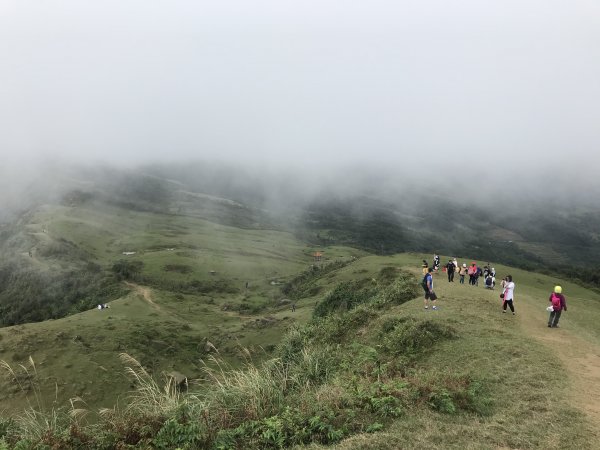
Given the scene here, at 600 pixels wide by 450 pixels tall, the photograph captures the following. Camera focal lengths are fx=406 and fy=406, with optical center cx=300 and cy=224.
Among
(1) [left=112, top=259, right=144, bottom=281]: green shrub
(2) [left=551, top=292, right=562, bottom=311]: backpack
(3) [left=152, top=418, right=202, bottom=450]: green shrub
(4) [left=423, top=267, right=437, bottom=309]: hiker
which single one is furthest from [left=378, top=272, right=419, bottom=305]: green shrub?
(1) [left=112, top=259, right=144, bottom=281]: green shrub

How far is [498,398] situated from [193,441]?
1001 centimetres

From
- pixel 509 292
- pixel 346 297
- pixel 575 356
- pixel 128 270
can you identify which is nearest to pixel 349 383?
pixel 575 356

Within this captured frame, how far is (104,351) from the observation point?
59500mm

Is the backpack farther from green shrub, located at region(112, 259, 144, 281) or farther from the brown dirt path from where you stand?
green shrub, located at region(112, 259, 144, 281)

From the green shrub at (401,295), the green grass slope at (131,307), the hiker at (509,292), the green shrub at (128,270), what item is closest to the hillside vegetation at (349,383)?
the green shrub at (401,295)

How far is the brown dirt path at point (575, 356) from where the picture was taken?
13.3 m

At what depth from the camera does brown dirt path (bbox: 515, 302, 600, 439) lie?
524 inches

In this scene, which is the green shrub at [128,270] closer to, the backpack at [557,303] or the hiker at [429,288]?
the hiker at [429,288]

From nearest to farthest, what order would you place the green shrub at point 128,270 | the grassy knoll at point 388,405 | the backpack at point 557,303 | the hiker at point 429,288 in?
the grassy knoll at point 388,405, the backpack at point 557,303, the hiker at point 429,288, the green shrub at point 128,270

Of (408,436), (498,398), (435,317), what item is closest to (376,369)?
(498,398)

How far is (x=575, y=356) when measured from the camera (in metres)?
18.4

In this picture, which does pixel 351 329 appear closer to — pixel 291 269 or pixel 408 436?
pixel 408 436

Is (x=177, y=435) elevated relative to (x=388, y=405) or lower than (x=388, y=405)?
lower

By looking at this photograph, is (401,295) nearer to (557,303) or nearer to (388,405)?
→ (557,303)
